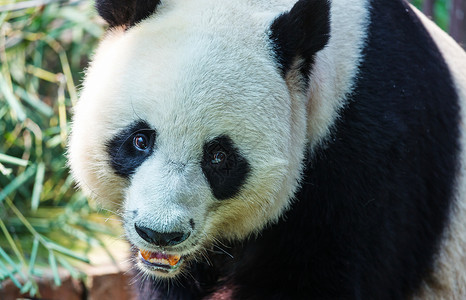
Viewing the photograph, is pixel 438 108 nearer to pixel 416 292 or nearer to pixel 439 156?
pixel 439 156

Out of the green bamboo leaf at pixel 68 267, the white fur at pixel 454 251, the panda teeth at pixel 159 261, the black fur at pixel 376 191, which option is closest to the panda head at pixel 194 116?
the panda teeth at pixel 159 261

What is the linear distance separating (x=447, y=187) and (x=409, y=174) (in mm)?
314

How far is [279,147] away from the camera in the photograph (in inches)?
105

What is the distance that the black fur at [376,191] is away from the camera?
2877mm

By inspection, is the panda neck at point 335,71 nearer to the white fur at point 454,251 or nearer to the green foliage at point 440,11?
the white fur at point 454,251

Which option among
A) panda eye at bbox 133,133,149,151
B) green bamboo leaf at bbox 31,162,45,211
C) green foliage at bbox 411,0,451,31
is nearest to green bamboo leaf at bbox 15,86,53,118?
green bamboo leaf at bbox 31,162,45,211

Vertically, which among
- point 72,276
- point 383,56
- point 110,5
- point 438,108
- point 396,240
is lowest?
point 72,276

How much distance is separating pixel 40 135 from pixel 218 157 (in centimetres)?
250

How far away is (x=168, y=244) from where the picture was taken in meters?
2.50

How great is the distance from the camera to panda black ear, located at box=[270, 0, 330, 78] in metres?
2.63

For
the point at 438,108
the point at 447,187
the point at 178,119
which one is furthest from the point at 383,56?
the point at 178,119

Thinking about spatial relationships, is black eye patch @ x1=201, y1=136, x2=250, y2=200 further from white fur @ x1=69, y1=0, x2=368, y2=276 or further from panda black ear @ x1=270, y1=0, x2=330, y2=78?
panda black ear @ x1=270, y1=0, x2=330, y2=78

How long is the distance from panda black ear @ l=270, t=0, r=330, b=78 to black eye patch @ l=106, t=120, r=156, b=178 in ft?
1.93

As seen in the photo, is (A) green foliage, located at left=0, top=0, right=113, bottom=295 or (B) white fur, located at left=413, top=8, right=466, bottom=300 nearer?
(B) white fur, located at left=413, top=8, right=466, bottom=300
